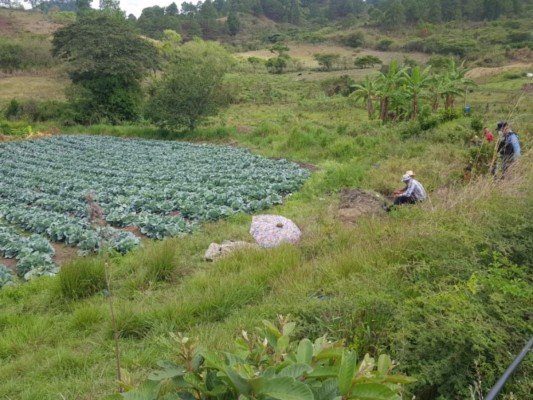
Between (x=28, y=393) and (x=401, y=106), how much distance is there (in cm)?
→ 2326

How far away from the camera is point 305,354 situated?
6.36 ft

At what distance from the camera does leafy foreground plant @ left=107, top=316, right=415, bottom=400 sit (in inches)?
67.0

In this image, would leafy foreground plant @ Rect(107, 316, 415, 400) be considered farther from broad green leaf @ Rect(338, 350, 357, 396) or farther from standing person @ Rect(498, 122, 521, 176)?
standing person @ Rect(498, 122, 521, 176)

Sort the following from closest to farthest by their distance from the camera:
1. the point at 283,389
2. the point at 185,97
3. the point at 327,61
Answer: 1. the point at 283,389
2. the point at 185,97
3. the point at 327,61

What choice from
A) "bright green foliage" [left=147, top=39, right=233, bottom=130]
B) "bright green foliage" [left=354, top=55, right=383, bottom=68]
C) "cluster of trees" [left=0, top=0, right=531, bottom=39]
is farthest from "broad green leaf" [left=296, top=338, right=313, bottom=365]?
"cluster of trees" [left=0, top=0, right=531, bottom=39]

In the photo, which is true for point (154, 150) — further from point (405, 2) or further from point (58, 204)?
point (405, 2)

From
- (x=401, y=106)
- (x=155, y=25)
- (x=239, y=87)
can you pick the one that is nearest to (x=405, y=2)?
(x=155, y=25)

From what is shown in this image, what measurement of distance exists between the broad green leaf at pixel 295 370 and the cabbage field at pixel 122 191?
3.53 meters

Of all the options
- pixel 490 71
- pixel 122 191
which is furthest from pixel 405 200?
→ pixel 490 71

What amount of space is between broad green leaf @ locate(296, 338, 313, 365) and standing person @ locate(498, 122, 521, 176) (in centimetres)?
764

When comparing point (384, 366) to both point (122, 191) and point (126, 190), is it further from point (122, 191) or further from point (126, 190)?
point (122, 191)

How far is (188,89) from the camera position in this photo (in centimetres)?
2631

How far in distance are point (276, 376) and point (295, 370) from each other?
4.1 inches

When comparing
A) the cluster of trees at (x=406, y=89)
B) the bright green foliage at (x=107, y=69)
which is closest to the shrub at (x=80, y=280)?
the cluster of trees at (x=406, y=89)
